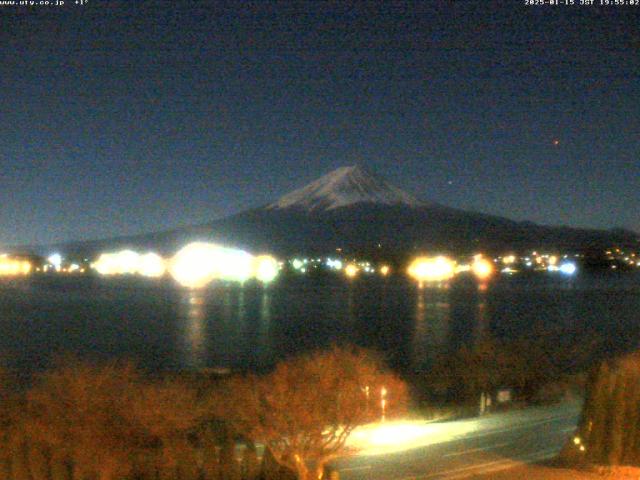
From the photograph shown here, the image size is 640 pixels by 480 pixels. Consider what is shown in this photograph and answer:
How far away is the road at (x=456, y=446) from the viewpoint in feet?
28.4

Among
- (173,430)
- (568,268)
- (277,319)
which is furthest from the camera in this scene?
(568,268)

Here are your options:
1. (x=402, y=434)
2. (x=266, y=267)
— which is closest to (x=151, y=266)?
(x=266, y=267)

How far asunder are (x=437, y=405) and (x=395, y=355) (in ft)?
30.1

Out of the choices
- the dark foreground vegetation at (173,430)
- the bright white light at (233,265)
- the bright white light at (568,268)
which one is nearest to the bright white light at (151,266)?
the bright white light at (233,265)

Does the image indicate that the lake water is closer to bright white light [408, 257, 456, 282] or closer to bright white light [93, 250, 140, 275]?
bright white light [408, 257, 456, 282]

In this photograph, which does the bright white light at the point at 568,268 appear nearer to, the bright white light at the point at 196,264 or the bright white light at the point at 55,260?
the bright white light at the point at 196,264

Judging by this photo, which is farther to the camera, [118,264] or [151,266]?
[118,264]

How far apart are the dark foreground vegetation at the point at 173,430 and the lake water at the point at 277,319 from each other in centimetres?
1267

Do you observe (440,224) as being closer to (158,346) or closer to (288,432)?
(158,346)

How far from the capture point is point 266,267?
76562 mm

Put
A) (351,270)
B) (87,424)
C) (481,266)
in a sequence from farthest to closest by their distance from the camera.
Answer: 1. (481,266)
2. (351,270)
3. (87,424)

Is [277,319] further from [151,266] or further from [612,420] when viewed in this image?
[151,266]

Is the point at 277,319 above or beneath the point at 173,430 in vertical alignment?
beneath

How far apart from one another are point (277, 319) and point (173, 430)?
27333 mm
